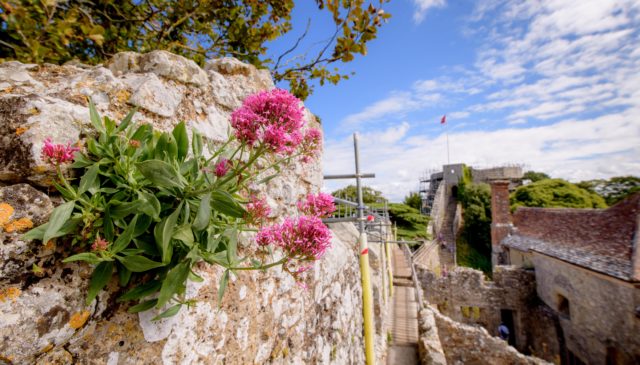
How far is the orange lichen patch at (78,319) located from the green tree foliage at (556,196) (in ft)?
114

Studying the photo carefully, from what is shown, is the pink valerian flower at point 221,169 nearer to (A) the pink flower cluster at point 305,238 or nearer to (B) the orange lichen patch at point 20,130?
(A) the pink flower cluster at point 305,238

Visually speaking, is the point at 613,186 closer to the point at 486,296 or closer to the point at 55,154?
the point at 486,296

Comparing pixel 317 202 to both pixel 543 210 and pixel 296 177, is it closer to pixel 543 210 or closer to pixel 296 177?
pixel 296 177

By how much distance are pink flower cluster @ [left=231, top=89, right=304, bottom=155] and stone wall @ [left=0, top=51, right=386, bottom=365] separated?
0.69 metres

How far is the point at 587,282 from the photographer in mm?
11305

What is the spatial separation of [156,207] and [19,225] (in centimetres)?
44

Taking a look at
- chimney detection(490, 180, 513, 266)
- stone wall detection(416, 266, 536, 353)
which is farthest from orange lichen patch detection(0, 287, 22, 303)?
chimney detection(490, 180, 513, 266)

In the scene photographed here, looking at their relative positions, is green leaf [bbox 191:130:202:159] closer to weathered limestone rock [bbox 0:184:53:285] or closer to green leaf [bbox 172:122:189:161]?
green leaf [bbox 172:122:189:161]

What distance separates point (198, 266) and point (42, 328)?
0.62m

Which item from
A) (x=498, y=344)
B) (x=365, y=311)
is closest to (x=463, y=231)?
(x=498, y=344)

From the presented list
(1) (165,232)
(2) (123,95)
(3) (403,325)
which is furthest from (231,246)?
(3) (403,325)

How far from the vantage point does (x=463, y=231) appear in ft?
105

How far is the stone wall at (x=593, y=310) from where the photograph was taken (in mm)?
9445

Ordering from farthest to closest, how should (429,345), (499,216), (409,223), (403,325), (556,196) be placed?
(409,223), (556,196), (499,216), (403,325), (429,345)
